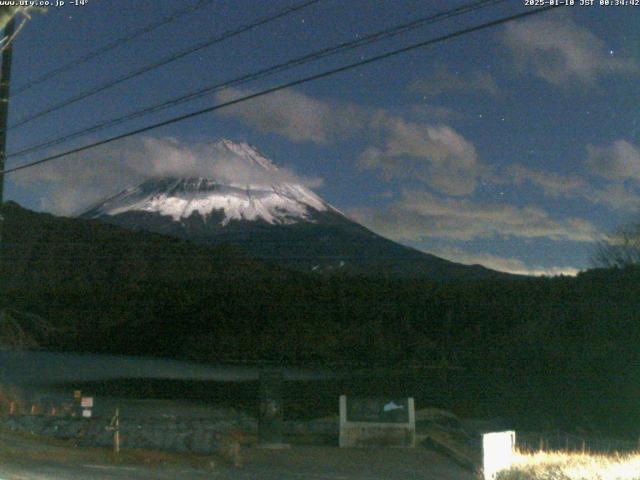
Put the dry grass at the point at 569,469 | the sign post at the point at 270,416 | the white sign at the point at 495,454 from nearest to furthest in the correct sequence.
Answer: the dry grass at the point at 569,469
the white sign at the point at 495,454
the sign post at the point at 270,416

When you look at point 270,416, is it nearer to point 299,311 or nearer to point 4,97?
point 4,97

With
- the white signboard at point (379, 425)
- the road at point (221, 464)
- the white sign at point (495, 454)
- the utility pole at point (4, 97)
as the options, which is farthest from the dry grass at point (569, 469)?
the utility pole at point (4, 97)

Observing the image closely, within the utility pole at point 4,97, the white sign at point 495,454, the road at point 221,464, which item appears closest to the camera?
the white sign at point 495,454

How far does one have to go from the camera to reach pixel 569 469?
35.7 feet

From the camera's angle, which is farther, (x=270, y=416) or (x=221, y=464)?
(x=270, y=416)

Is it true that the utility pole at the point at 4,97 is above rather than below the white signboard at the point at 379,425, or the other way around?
above

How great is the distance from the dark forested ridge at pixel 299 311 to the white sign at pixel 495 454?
4678 centimetres

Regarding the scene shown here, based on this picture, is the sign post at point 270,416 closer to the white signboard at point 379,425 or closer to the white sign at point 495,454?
the white signboard at point 379,425

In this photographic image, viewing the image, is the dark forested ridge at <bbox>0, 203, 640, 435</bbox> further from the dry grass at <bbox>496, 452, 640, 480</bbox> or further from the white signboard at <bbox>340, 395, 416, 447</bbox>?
the dry grass at <bbox>496, 452, 640, 480</bbox>

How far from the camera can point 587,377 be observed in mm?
65062

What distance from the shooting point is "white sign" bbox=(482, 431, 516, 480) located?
1184cm

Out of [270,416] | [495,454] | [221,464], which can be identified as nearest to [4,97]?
[221,464]

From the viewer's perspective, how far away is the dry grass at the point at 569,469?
10.3 meters

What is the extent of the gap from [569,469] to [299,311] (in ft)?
301
